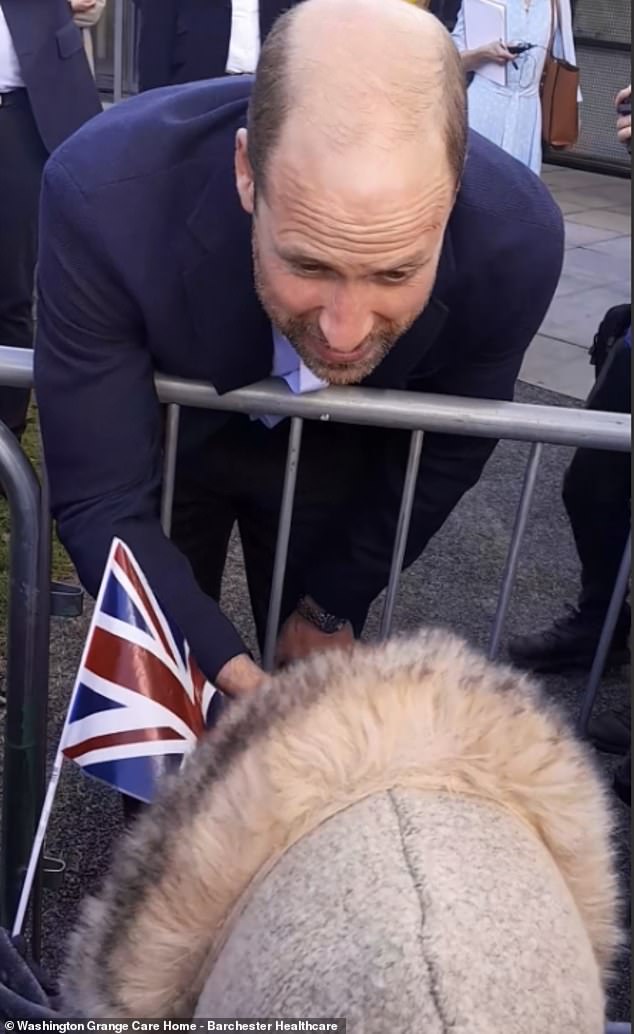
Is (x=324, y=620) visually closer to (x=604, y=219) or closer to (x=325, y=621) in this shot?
(x=325, y=621)

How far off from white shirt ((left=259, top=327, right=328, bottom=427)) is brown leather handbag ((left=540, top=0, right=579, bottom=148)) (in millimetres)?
2973

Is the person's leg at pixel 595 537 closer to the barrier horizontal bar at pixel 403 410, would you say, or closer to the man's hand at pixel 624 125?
the man's hand at pixel 624 125

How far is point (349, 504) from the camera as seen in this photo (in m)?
2.43

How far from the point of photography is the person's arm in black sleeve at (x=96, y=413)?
189cm

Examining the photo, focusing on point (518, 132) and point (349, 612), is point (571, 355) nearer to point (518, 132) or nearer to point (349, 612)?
point (518, 132)

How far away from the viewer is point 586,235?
8648 mm

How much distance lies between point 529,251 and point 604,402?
1261 millimetres

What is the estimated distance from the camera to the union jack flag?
1.57 m

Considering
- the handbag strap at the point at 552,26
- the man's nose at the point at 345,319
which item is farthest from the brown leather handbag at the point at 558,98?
the man's nose at the point at 345,319

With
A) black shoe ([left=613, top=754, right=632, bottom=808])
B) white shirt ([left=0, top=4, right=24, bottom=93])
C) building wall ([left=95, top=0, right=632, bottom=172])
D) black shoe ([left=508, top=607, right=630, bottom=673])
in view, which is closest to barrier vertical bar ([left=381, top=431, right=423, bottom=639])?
black shoe ([left=613, top=754, right=632, bottom=808])

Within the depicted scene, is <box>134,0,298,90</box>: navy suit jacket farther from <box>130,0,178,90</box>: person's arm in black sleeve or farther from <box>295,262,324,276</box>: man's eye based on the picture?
<box>295,262,324,276</box>: man's eye

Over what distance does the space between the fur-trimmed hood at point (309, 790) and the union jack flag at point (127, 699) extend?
45 cm

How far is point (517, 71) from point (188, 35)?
1.23 meters

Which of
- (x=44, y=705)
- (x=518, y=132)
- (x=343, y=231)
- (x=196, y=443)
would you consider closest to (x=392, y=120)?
(x=343, y=231)
